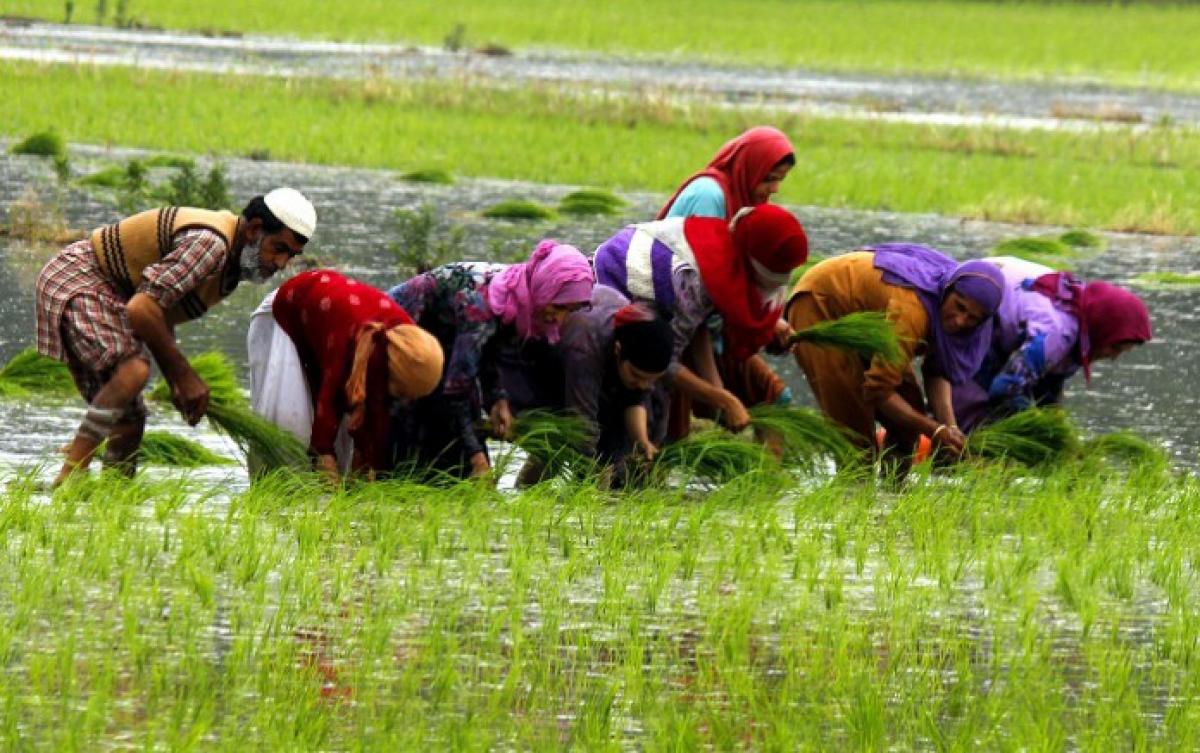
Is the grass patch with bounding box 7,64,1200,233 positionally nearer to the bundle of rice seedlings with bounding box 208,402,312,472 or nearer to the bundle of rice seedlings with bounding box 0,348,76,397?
the bundle of rice seedlings with bounding box 0,348,76,397

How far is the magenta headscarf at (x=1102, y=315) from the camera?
7.49m

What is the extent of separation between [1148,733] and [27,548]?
2.79 m

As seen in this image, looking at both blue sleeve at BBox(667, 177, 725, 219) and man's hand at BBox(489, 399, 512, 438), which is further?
blue sleeve at BBox(667, 177, 725, 219)

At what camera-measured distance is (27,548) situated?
575 centimetres

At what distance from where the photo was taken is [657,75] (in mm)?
30766

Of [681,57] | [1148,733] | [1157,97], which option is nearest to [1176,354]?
[1148,733]

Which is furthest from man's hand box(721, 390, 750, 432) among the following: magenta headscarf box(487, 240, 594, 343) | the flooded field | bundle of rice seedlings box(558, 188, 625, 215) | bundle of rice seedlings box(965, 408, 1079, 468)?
bundle of rice seedlings box(558, 188, 625, 215)

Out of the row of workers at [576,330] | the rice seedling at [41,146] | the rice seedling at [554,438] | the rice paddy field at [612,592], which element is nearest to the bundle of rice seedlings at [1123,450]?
the rice paddy field at [612,592]

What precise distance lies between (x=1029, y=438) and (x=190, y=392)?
2896 millimetres

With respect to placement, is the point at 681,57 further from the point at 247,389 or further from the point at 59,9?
the point at 247,389

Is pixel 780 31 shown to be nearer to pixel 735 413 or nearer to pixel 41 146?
pixel 41 146

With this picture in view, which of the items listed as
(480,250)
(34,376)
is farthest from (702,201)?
(480,250)

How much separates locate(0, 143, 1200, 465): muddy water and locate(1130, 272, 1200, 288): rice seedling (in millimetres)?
128

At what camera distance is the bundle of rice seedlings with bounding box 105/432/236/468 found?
7352 mm
